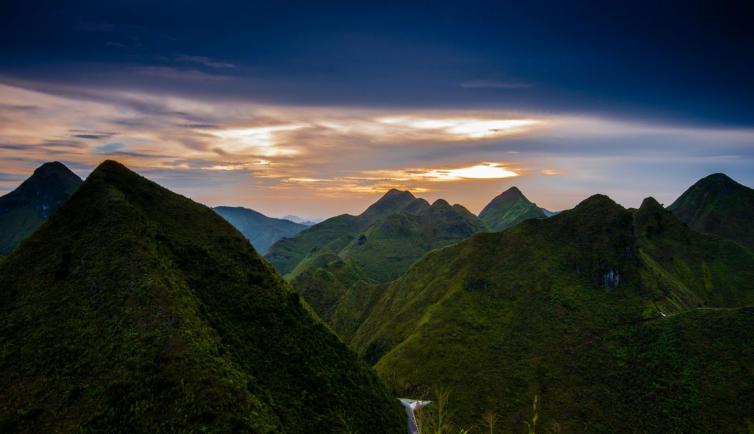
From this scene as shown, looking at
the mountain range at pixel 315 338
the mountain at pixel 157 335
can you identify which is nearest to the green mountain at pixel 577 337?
the mountain range at pixel 315 338

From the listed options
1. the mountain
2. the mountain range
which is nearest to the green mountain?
the mountain range

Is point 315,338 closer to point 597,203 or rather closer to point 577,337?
point 577,337

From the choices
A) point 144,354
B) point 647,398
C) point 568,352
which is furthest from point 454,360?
point 144,354

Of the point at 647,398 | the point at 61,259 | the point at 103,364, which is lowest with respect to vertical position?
the point at 647,398

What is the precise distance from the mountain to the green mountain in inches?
1816

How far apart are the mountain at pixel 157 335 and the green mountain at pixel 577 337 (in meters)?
46.1

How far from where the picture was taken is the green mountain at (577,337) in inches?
4259

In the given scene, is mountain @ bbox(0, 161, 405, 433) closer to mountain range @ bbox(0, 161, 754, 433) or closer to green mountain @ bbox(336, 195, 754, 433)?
mountain range @ bbox(0, 161, 754, 433)

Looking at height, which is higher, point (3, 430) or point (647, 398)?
point (3, 430)

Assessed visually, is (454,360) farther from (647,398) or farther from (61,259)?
(61,259)

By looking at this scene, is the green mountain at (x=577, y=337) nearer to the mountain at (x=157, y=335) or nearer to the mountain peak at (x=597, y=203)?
the mountain peak at (x=597, y=203)

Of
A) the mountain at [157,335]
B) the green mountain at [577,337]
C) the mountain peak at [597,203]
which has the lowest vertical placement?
the green mountain at [577,337]

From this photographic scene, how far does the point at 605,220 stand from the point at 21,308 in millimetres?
194517

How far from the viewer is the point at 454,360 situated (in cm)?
13912
